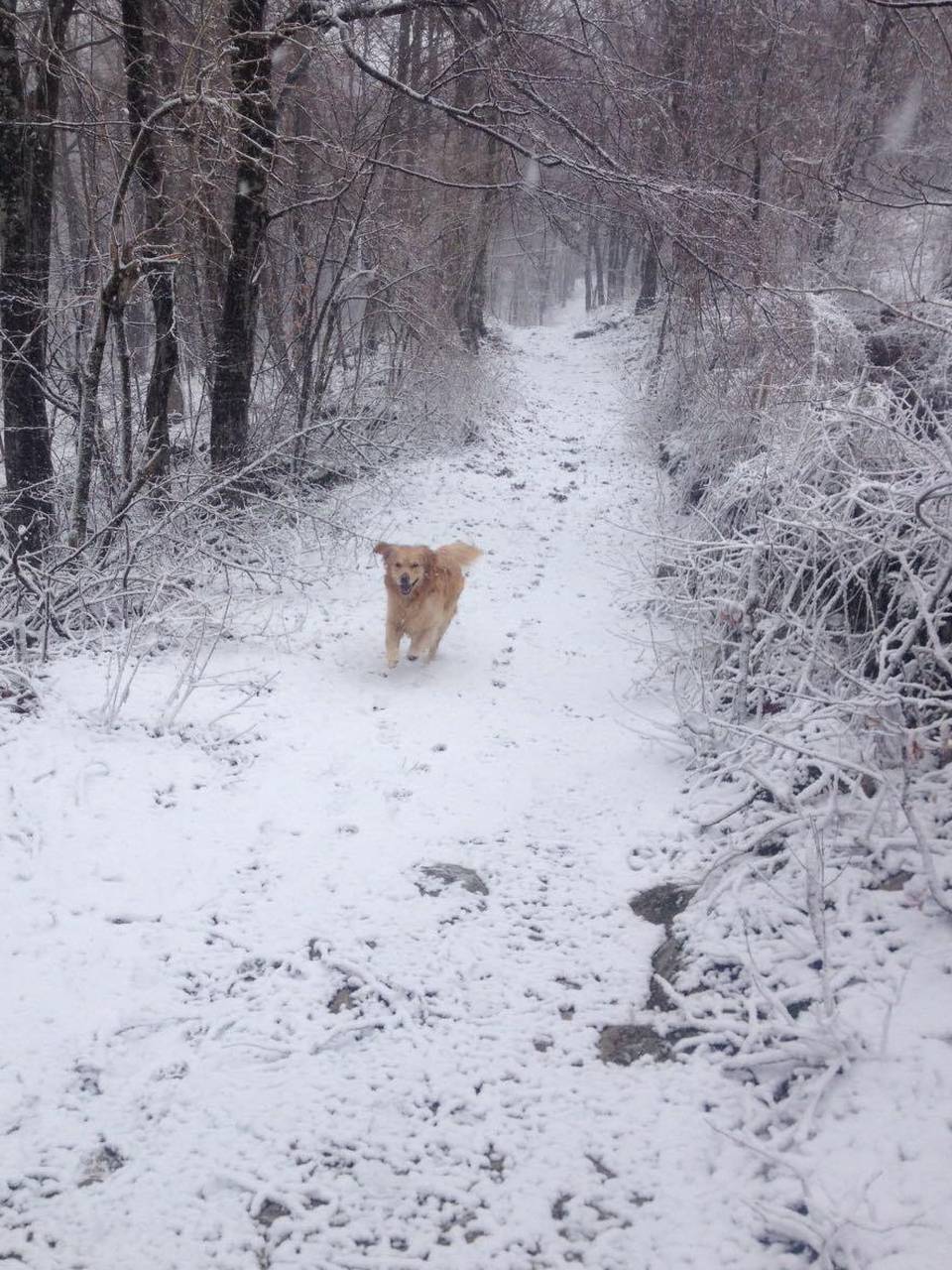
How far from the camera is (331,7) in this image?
6496 millimetres

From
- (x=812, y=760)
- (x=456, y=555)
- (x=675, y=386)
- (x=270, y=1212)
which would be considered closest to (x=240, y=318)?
(x=456, y=555)

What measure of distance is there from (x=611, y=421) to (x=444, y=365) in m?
4.50

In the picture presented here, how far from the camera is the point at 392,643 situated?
20.7ft

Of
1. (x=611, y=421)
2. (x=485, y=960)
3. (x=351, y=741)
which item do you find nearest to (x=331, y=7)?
(x=351, y=741)

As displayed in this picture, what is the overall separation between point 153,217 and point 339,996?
6.88m

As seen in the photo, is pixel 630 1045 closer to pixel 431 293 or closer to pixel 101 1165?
pixel 101 1165

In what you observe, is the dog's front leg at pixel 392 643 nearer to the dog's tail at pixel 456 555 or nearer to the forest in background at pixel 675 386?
the dog's tail at pixel 456 555

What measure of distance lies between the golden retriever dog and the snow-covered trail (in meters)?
0.78

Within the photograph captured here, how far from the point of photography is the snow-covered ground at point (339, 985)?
207cm

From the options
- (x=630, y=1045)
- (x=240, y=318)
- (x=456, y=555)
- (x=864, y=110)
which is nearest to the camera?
(x=630, y=1045)

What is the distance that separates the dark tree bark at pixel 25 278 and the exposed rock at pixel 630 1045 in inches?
Result: 221

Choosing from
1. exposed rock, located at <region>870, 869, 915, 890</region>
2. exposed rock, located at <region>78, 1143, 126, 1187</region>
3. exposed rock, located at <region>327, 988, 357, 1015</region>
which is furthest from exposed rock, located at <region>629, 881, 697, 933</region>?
exposed rock, located at <region>78, 1143, 126, 1187</region>

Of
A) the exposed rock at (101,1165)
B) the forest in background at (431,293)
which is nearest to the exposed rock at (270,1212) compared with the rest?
the exposed rock at (101,1165)

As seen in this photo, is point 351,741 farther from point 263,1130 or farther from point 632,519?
point 632,519
